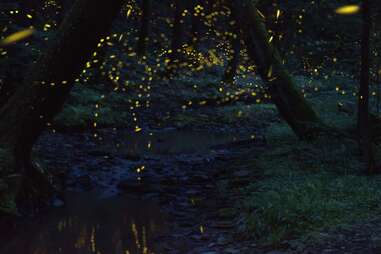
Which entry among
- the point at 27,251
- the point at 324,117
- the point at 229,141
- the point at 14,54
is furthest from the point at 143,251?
the point at 324,117

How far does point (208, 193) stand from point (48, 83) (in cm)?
348

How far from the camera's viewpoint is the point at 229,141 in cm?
1555

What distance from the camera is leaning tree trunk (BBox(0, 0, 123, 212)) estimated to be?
812 centimetres

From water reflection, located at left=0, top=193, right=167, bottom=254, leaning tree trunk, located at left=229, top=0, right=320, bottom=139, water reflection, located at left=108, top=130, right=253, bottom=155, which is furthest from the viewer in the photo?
water reflection, located at left=108, top=130, right=253, bottom=155

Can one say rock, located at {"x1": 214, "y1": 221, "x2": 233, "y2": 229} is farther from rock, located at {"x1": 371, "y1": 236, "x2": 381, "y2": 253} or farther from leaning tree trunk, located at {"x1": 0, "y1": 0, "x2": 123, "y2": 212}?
leaning tree trunk, located at {"x1": 0, "y1": 0, "x2": 123, "y2": 212}

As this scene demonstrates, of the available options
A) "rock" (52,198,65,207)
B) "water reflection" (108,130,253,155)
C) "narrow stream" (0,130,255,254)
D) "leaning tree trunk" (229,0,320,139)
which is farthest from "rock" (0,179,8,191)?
"leaning tree trunk" (229,0,320,139)

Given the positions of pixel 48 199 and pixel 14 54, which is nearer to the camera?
pixel 48 199

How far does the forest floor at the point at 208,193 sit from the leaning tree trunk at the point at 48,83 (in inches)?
42.8

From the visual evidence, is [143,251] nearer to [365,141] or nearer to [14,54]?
[365,141]

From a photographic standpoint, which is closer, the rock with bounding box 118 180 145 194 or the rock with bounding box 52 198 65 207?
the rock with bounding box 52 198 65 207

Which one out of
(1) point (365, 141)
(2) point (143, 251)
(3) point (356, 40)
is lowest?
(2) point (143, 251)

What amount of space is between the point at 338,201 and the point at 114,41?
80.1 feet

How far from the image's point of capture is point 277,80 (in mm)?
12344

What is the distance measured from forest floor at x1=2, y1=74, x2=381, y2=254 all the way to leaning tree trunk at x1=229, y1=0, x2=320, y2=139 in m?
0.58
